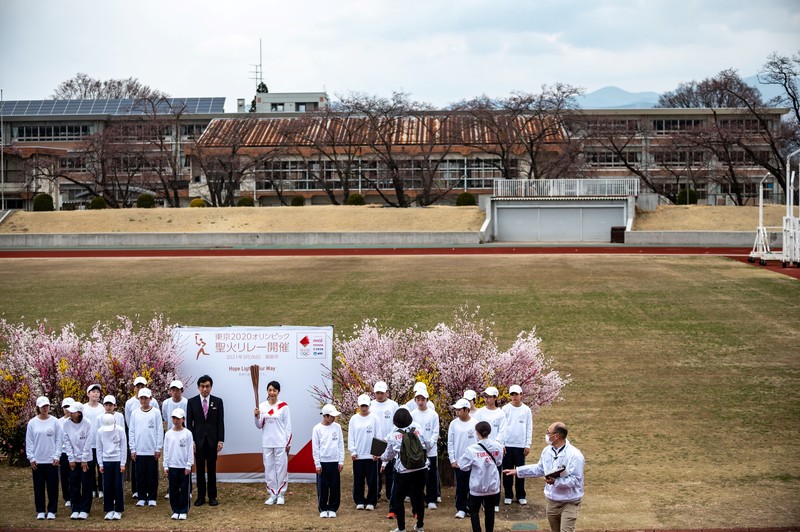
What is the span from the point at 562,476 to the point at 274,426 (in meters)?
4.49

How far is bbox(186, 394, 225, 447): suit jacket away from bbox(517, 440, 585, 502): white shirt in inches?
187

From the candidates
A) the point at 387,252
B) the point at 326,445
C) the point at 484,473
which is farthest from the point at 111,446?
the point at 387,252

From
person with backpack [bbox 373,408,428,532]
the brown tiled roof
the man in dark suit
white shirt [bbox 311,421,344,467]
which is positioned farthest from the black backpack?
the brown tiled roof

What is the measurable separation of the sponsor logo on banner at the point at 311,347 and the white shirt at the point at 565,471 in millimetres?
4586

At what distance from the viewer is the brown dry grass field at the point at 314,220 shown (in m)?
54.5

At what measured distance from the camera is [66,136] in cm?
9738

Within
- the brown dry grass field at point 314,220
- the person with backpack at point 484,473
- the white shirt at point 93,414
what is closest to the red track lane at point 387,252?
the brown dry grass field at point 314,220

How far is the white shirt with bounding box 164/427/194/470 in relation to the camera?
1239 centimetres

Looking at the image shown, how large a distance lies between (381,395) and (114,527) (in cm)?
354

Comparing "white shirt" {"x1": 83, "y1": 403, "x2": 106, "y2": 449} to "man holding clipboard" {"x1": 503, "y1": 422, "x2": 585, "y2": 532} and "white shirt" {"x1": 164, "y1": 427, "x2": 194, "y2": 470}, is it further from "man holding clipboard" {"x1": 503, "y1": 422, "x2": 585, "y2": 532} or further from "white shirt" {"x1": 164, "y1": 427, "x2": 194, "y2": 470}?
"man holding clipboard" {"x1": 503, "y1": 422, "x2": 585, "y2": 532}

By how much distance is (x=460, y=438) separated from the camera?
38.4 ft

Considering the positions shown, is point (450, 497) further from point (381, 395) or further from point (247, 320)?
point (247, 320)

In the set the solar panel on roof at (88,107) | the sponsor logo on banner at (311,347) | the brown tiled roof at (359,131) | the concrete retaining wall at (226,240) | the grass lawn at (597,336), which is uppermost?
the solar panel on roof at (88,107)

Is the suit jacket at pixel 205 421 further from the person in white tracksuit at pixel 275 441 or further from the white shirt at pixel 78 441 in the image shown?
the white shirt at pixel 78 441
